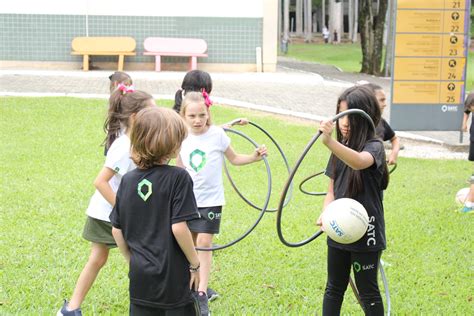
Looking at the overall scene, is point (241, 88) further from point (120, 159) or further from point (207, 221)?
point (120, 159)

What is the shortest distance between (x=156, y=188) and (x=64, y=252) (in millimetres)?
3332

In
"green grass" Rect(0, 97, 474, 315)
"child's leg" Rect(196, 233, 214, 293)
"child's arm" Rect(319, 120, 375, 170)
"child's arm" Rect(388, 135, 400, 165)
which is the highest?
"child's arm" Rect(319, 120, 375, 170)

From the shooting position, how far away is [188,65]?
76.3 ft

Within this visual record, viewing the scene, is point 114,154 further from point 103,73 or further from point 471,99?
point 103,73

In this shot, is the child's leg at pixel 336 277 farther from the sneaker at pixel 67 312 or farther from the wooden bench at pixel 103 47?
the wooden bench at pixel 103 47

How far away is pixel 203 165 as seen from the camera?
212 inches

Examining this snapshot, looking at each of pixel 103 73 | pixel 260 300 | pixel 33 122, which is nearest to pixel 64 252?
pixel 260 300

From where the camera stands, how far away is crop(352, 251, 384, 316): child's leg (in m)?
4.36

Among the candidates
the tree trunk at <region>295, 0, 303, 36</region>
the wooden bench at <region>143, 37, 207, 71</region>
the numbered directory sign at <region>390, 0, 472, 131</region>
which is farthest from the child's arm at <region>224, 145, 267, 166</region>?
the tree trunk at <region>295, 0, 303, 36</region>

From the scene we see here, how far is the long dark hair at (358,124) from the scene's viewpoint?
4.34 metres

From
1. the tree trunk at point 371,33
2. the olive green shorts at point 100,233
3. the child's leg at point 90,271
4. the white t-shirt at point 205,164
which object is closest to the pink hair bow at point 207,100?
the white t-shirt at point 205,164

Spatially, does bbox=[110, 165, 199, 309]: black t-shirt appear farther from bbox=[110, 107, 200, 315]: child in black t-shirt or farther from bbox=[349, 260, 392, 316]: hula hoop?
bbox=[349, 260, 392, 316]: hula hoop

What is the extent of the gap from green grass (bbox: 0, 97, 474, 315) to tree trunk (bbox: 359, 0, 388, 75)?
58.0 feet

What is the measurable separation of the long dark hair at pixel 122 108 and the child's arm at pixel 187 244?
130 cm
